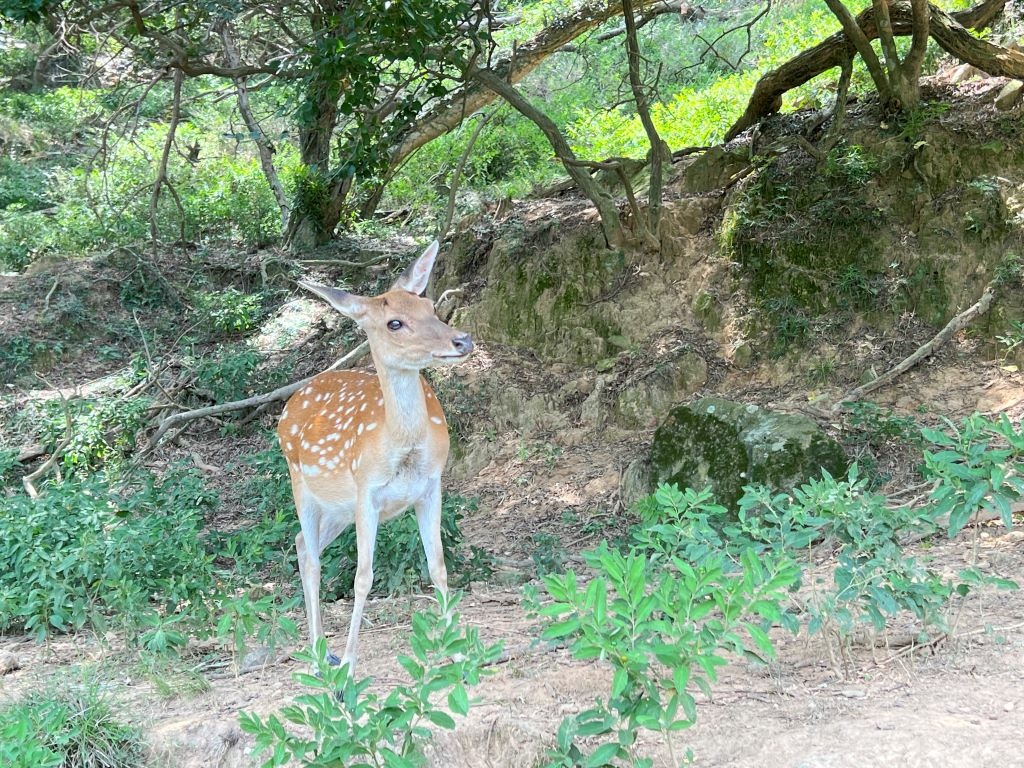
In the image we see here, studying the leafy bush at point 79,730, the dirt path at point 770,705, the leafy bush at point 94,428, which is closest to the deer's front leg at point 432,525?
the dirt path at point 770,705

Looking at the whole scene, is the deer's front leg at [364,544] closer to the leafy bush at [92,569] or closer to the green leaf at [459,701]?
the leafy bush at [92,569]

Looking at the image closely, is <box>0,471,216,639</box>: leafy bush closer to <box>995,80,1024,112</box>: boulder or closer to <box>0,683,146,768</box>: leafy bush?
<box>0,683,146,768</box>: leafy bush

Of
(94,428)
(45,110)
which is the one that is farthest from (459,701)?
(45,110)

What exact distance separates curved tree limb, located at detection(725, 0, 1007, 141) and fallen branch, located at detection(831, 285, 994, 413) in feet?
7.40

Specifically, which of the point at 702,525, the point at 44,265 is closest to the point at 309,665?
the point at 702,525

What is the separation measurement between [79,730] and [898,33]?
9026 millimetres

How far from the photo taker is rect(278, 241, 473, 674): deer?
14.4ft

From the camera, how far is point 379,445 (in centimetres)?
462

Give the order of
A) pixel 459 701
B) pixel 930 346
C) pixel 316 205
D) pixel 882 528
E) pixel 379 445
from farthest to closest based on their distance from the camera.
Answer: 1. pixel 316 205
2. pixel 930 346
3. pixel 379 445
4. pixel 882 528
5. pixel 459 701

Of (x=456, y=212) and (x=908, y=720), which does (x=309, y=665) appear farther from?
(x=456, y=212)

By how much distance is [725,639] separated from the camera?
3.15m

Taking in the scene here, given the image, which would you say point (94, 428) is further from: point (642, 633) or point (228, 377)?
point (642, 633)

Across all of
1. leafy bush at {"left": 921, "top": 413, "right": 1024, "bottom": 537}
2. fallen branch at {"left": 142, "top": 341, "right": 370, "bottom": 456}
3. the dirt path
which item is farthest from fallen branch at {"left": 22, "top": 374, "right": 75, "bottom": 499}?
leafy bush at {"left": 921, "top": 413, "right": 1024, "bottom": 537}

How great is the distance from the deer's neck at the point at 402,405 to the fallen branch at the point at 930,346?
4.30m
